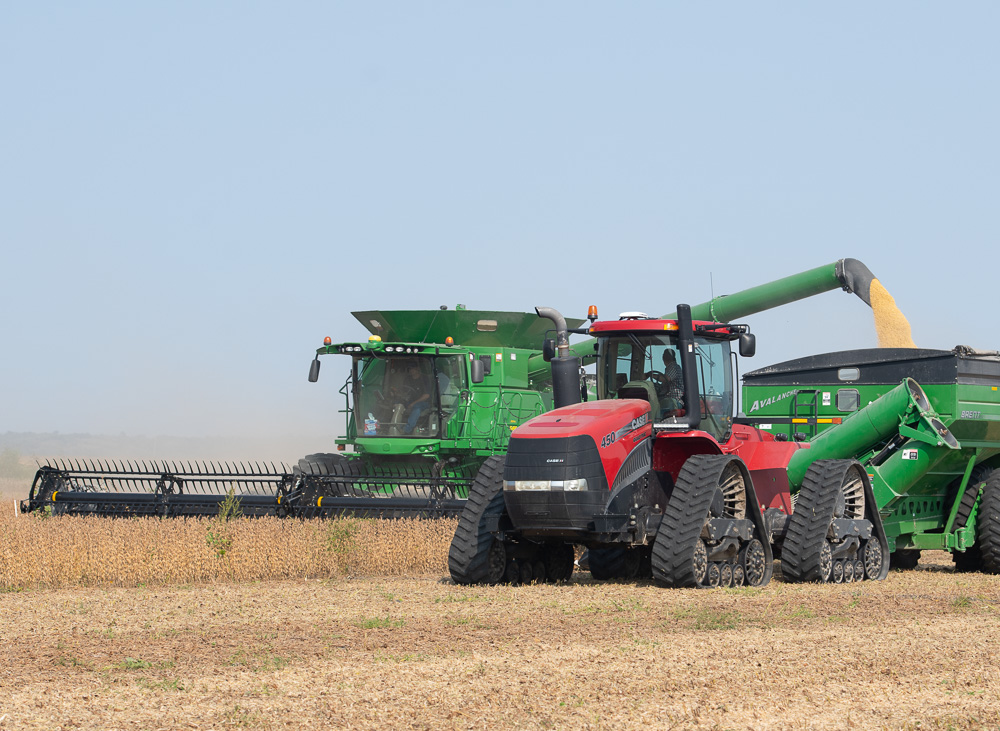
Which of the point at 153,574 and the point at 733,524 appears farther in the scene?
the point at 153,574

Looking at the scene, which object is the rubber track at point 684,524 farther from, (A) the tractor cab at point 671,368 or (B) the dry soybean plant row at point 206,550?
(B) the dry soybean plant row at point 206,550

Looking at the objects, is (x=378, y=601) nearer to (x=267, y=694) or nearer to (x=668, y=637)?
(x=668, y=637)

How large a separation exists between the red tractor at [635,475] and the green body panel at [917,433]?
1857 millimetres

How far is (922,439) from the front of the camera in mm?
12055

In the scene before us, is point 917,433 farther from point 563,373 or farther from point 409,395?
point 409,395

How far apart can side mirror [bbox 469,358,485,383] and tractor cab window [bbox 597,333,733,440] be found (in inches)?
201

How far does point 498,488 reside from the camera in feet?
33.1

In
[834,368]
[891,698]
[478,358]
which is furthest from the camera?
[478,358]

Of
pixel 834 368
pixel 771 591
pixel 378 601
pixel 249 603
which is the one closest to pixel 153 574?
pixel 249 603

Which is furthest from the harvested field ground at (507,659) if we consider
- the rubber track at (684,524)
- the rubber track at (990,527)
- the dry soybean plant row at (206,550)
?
the rubber track at (990,527)

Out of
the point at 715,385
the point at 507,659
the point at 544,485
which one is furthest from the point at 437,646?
the point at 715,385

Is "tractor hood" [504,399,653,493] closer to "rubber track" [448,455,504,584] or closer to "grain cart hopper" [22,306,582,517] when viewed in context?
"rubber track" [448,455,504,584]

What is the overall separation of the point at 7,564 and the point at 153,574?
1.26m

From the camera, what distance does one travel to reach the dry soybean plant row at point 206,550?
1124cm
